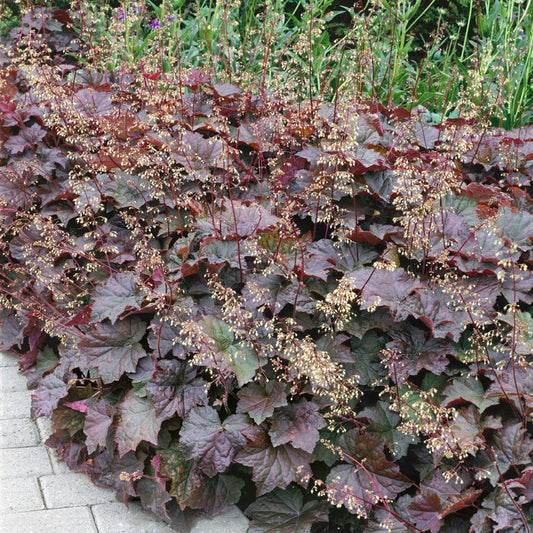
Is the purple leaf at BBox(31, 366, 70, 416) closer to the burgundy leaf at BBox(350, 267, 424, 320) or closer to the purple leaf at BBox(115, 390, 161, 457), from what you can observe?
the purple leaf at BBox(115, 390, 161, 457)

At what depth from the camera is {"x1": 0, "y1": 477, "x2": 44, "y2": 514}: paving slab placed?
227 centimetres

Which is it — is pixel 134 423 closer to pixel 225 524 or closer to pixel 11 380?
pixel 225 524

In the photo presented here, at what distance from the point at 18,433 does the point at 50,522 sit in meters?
0.52

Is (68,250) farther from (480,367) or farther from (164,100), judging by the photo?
(480,367)

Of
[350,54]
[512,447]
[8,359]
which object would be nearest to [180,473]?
[512,447]

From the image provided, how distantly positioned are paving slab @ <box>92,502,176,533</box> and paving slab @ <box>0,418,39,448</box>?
1.49 ft

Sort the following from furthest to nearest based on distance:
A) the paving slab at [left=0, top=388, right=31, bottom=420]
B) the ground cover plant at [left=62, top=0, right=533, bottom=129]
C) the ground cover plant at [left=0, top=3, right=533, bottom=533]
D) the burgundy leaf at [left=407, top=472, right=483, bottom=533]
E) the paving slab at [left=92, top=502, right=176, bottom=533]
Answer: the ground cover plant at [left=62, top=0, right=533, bottom=129]
the paving slab at [left=0, top=388, right=31, bottom=420]
the paving slab at [left=92, top=502, right=176, bottom=533]
the ground cover plant at [left=0, top=3, right=533, bottom=533]
the burgundy leaf at [left=407, top=472, right=483, bottom=533]

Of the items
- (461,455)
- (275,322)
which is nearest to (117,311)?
(275,322)

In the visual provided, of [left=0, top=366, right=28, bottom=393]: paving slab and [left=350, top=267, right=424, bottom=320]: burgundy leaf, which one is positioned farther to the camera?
[left=0, top=366, right=28, bottom=393]: paving slab

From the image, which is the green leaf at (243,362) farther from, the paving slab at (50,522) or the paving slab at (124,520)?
the paving slab at (50,522)

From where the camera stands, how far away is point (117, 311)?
2.41 m

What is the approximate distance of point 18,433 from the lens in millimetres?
2621

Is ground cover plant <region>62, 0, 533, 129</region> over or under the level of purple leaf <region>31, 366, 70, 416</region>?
over

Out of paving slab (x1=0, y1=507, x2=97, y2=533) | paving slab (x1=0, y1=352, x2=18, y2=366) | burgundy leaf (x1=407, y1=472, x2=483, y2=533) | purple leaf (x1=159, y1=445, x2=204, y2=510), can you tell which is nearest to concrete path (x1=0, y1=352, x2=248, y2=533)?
paving slab (x1=0, y1=507, x2=97, y2=533)
